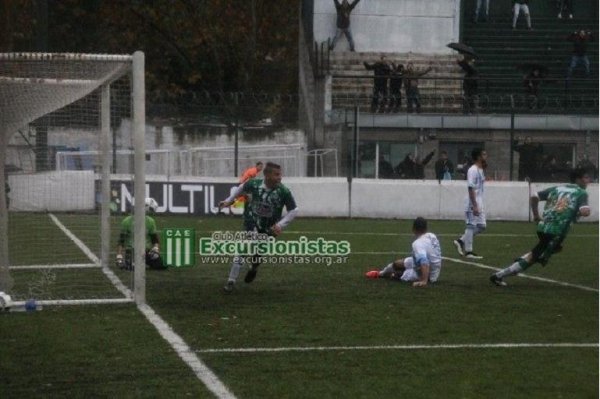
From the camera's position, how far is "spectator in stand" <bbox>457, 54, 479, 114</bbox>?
3850cm

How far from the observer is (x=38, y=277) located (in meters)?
17.5

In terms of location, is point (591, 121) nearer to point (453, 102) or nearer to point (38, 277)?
point (453, 102)

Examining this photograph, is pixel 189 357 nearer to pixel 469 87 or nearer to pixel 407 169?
pixel 407 169

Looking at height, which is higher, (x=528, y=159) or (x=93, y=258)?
(x=528, y=159)

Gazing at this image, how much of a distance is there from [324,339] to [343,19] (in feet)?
112

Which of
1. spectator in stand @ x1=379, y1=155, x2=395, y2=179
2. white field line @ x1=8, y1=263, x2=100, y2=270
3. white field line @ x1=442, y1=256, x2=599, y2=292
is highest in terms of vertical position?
spectator in stand @ x1=379, y1=155, x2=395, y2=179

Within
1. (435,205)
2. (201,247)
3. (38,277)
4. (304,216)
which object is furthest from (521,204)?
(38,277)

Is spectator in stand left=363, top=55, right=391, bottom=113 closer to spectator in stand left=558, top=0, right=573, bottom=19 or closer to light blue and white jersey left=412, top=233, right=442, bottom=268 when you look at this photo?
spectator in stand left=558, top=0, right=573, bottom=19

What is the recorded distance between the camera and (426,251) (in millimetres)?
17078

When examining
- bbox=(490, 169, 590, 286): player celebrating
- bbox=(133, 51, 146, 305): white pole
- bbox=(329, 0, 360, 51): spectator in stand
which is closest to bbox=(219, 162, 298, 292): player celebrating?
bbox=(133, 51, 146, 305): white pole

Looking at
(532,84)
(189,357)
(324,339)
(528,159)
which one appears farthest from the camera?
(532,84)

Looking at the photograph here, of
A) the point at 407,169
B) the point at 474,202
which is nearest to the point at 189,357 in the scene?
the point at 474,202

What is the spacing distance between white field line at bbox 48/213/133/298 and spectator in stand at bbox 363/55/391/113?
18053 mm

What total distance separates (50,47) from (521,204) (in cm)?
2662
